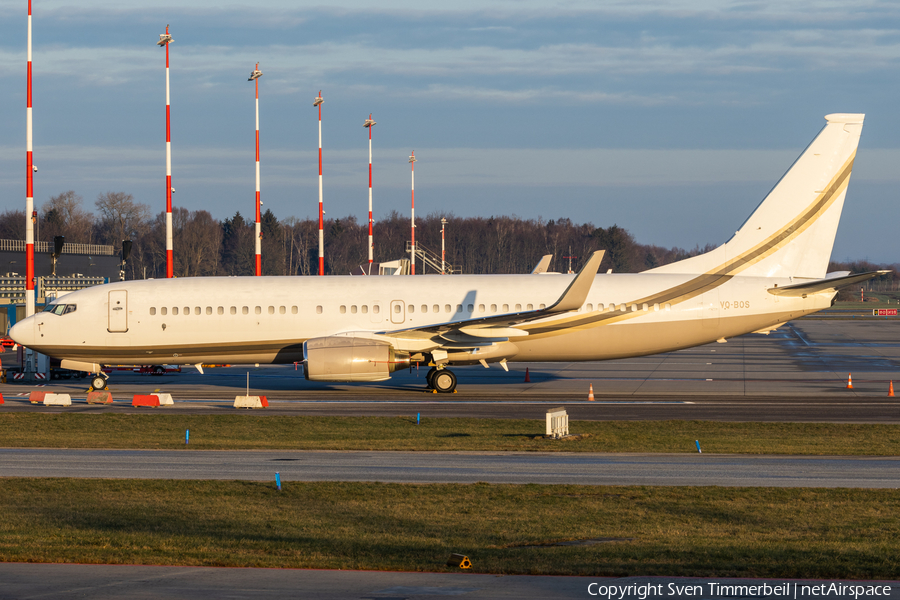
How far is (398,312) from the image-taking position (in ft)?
114

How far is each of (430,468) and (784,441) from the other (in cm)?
965

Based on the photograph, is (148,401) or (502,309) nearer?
(148,401)

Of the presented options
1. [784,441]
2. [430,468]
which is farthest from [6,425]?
[784,441]

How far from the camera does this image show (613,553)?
12.0 m

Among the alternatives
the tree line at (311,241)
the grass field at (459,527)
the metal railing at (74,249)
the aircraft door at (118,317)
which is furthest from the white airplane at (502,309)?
the tree line at (311,241)

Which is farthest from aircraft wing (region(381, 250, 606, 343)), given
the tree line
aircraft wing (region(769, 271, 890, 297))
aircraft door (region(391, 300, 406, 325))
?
the tree line

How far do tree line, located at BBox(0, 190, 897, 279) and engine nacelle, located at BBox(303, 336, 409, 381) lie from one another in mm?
121668

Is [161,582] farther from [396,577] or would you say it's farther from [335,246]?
[335,246]

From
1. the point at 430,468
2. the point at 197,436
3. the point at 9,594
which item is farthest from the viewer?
the point at 197,436

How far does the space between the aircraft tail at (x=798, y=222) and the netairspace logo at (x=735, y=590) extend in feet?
85.2

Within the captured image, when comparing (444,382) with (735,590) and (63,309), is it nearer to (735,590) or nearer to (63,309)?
(63,309)

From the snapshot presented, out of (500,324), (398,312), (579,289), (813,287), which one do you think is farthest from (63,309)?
(813,287)

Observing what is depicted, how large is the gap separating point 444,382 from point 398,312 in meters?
3.31

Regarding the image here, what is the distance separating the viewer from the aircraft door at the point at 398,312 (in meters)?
34.6
